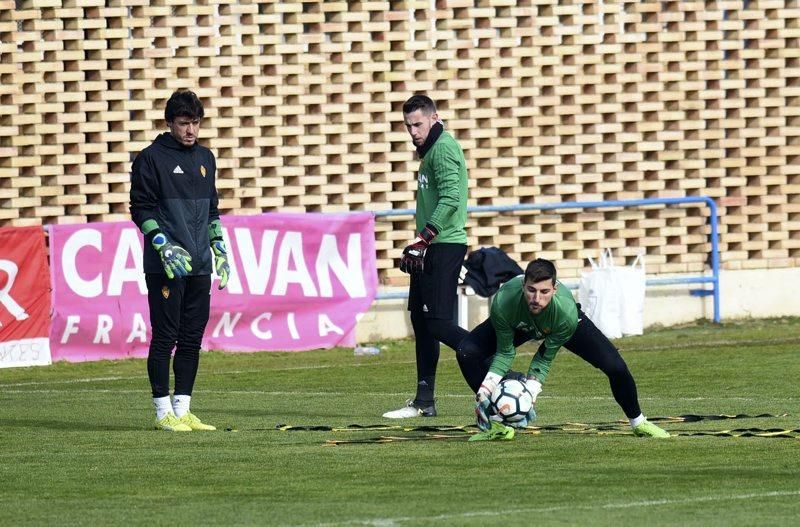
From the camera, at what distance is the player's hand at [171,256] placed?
12062 millimetres

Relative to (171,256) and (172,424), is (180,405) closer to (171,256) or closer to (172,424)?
(172,424)

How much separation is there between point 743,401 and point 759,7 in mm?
11095

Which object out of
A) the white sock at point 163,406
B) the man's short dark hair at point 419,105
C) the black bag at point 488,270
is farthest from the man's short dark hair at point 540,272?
the black bag at point 488,270

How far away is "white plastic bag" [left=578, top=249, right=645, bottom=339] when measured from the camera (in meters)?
21.6

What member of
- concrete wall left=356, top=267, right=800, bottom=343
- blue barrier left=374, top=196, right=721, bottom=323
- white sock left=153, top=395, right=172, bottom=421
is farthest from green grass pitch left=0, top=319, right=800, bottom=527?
concrete wall left=356, top=267, right=800, bottom=343

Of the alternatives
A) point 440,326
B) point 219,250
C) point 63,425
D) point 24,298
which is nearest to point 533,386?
point 440,326

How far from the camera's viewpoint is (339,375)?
1750 centimetres

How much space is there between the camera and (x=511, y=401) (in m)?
11.0

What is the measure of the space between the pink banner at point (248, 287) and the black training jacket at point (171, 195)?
7563 mm

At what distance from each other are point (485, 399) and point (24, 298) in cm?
942

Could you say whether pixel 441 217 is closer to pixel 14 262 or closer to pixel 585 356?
pixel 585 356

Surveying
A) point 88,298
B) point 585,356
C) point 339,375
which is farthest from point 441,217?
point 88,298

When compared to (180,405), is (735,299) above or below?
below

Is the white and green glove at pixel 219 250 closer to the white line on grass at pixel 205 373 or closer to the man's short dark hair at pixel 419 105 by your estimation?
the man's short dark hair at pixel 419 105
